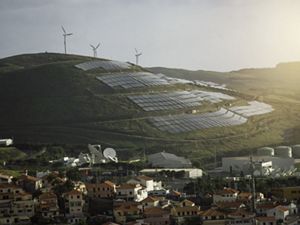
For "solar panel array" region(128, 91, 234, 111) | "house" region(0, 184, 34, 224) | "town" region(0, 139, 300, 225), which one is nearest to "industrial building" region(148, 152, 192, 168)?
"town" region(0, 139, 300, 225)

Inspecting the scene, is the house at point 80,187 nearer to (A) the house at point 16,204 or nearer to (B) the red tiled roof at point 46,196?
(B) the red tiled roof at point 46,196

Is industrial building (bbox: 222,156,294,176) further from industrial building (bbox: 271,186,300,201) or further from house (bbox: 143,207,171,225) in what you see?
house (bbox: 143,207,171,225)

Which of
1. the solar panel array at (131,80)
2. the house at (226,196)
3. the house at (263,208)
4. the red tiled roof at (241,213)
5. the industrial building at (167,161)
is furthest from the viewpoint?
the solar panel array at (131,80)

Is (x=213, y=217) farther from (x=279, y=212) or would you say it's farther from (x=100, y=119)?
(x=100, y=119)

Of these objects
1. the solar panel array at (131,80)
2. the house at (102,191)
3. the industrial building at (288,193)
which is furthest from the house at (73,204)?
the solar panel array at (131,80)

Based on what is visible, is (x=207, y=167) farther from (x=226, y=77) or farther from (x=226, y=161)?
(x=226, y=77)

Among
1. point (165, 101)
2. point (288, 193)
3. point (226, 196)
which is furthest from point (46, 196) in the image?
point (165, 101)

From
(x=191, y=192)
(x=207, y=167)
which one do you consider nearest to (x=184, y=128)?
(x=207, y=167)
